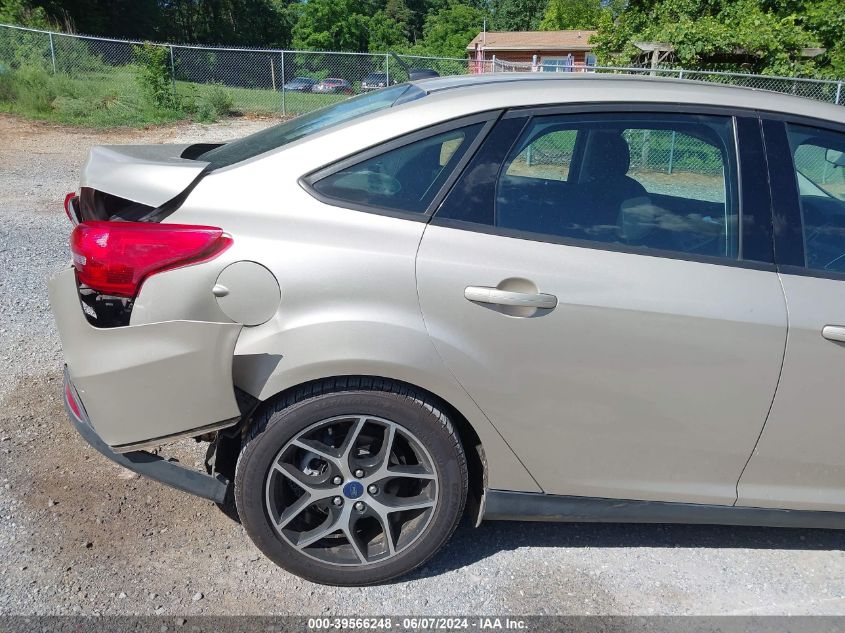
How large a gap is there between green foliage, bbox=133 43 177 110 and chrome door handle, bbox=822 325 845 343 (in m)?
17.5

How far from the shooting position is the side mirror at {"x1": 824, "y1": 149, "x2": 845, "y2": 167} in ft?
9.78

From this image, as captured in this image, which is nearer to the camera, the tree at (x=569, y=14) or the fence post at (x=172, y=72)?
the fence post at (x=172, y=72)

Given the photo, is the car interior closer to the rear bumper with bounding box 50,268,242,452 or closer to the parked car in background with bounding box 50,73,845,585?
the parked car in background with bounding box 50,73,845,585

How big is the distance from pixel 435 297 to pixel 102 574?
64.4 inches

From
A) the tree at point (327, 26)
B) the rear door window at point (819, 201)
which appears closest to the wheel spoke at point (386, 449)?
the rear door window at point (819, 201)

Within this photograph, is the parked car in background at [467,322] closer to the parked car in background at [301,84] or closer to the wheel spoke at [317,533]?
the wheel spoke at [317,533]

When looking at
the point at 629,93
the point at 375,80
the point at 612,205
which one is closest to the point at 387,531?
the point at 612,205

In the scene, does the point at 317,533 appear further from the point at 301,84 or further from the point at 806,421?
the point at 301,84

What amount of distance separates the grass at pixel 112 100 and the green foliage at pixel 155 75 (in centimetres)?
16

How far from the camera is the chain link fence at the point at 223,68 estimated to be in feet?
59.6

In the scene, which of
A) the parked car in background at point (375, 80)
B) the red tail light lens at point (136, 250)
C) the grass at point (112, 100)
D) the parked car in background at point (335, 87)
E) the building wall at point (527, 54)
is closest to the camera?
the red tail light lens at point (136, 250)

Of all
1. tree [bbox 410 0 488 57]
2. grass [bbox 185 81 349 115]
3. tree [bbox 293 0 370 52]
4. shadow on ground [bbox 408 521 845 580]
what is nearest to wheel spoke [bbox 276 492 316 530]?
shadow on ground [bbox 408 521 845 580]

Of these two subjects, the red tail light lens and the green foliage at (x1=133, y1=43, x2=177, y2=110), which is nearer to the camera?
the red tail light lens

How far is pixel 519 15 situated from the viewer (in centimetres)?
8731
